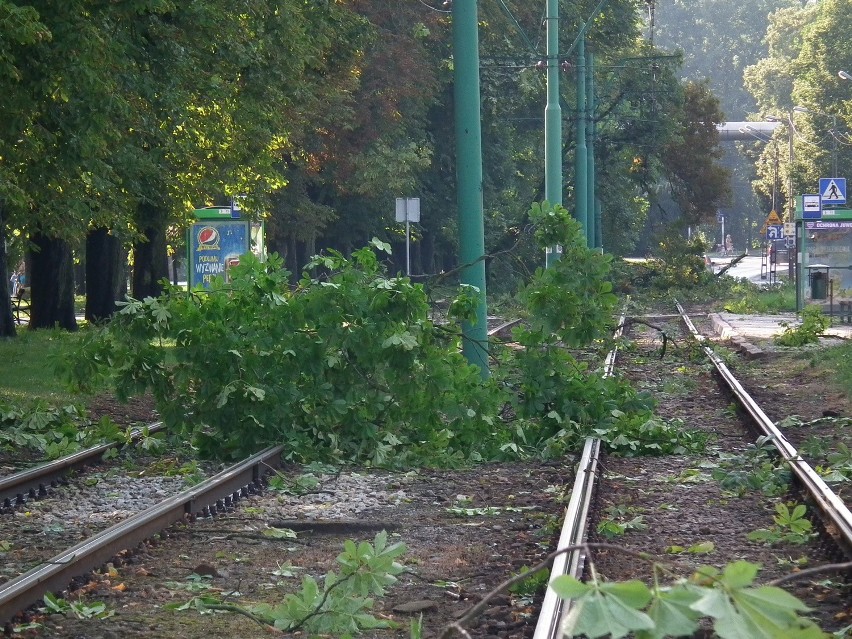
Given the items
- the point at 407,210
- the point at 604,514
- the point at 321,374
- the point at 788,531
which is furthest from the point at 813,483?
the point at 407,210

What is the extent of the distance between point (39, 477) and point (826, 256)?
28.1 m

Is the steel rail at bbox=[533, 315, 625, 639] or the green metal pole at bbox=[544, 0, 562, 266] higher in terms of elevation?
the green metal pole at bbox=[544, 0, 562, 266]

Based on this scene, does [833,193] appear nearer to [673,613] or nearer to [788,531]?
[788,531]

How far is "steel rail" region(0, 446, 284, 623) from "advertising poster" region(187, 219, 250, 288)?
54.6 ft

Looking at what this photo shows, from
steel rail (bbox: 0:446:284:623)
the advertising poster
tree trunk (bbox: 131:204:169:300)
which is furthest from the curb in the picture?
steel rail (bbox: 0:446:284:623)

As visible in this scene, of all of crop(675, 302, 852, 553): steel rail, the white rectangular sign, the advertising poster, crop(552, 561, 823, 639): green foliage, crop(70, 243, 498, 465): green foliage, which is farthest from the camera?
the white rectangular sign

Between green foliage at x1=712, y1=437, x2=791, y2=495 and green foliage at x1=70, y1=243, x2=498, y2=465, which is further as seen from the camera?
green foliage at x1=70, y1=243, x2=498, y2=465

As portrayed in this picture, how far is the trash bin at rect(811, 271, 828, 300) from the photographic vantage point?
34375mm

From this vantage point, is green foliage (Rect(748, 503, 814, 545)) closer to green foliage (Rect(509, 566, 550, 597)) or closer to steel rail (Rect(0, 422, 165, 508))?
green foliage (Rect(509, 566, 550, 597))

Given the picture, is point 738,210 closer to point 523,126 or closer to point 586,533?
point 523,126

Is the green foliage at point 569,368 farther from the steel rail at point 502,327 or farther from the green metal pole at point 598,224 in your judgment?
the green metal pole at point 598,224

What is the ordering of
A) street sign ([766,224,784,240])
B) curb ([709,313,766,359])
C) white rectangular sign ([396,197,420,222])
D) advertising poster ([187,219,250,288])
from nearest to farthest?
1. curb ([709,313,766,359])
2. advertising poster ([187,219,250,288])
3. white rectangular sign ([396,197,420,222])
4. street sign ([766,224,784,240])

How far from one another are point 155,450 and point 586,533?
5.30 meters

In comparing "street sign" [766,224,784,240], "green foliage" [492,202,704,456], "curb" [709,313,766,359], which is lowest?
"curb" [709,313,766,359]
